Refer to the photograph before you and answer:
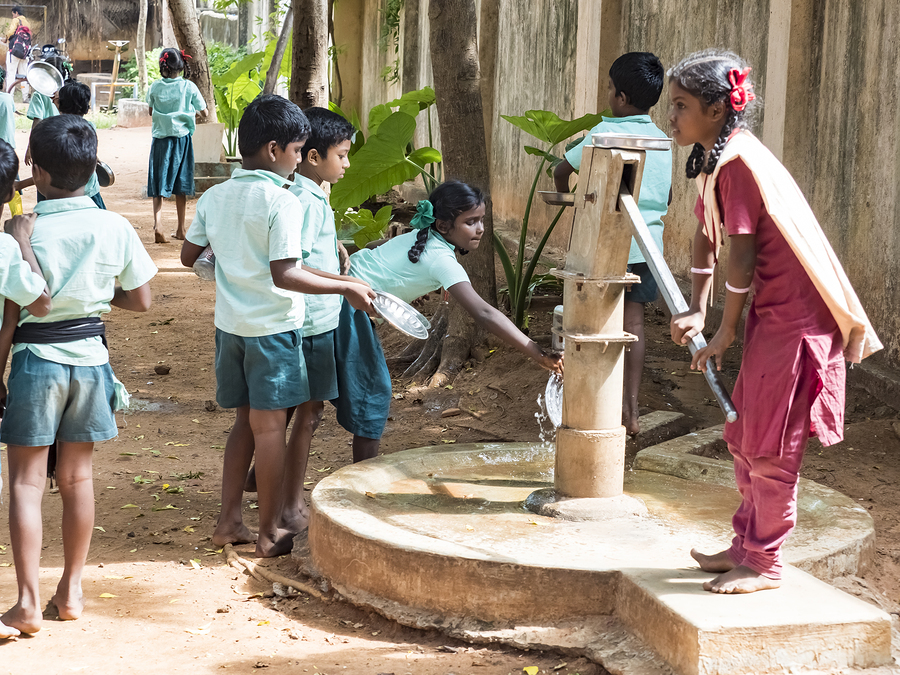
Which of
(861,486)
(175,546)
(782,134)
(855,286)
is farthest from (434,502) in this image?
(782,134)

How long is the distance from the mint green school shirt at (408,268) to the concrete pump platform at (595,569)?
0.67 metres

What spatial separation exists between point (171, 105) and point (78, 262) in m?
8.11

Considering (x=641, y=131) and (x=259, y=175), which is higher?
(x=641, y=131)

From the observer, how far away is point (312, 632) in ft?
10.0

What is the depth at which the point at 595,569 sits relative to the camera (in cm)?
283

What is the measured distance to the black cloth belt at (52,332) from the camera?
2.84 metres

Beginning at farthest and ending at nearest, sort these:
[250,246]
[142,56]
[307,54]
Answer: [142,56]
[307,54]
[250,246]

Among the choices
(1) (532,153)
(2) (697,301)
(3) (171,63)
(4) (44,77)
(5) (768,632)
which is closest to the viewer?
(5) (768,632)

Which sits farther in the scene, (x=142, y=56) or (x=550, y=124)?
(x=142, y=56)

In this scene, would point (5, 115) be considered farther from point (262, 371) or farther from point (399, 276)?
point (262, 371)

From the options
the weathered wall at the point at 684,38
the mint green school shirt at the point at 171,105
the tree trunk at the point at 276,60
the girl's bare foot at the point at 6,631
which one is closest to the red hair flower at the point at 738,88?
the girl's bare foot at the point at 6,631

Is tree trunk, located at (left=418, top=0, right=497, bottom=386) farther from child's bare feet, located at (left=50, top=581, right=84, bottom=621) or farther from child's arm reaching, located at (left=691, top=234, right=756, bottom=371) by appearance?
child's arm reaching, located at (left=691, top=234, right=756, bottom=371)

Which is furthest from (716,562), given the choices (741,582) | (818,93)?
(818,93)

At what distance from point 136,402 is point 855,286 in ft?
13.0
